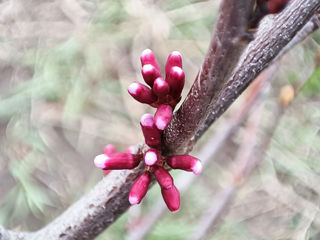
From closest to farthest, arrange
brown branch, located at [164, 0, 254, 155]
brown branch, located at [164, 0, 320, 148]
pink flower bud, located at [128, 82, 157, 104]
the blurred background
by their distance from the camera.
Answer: brown branch, located at [164, 0, 254, 155] → brown branch, located at [164, 0, 320, 148] → pink flower bud, located at [128, 82, 157, 104] → the blurred background

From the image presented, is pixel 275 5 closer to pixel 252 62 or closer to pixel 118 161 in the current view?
pixel 252 62

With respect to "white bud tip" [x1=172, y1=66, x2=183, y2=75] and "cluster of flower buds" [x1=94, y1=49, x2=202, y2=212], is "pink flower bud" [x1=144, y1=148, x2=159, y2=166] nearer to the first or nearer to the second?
"cluster of flower buds" [x1=94, y1=49, x2=202, y2=212]

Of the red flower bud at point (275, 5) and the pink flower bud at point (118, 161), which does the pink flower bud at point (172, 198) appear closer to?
the pink flower bud at point (118, 161)

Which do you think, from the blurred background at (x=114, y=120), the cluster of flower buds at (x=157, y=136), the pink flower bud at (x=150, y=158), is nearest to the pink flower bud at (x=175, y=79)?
the cluster of flower buds at (x=157, y=136)

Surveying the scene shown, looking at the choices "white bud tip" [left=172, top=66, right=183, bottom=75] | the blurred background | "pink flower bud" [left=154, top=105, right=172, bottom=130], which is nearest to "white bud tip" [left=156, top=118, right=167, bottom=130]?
"pink flower bud" [left=154, top=105, right=172, bottom=130]

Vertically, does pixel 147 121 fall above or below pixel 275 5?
below

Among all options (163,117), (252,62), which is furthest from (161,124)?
(252,62)
